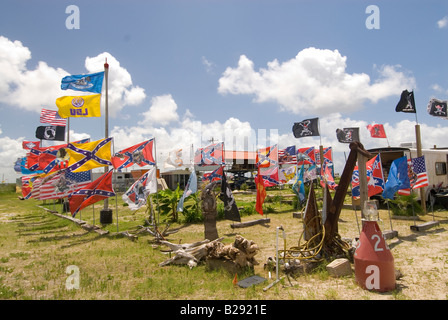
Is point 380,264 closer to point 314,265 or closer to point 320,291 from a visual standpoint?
point 320,291

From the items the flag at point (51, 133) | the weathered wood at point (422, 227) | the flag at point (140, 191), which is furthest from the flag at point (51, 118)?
the weathered wood at point (422, 227)

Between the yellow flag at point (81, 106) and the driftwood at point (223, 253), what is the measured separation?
9325mm

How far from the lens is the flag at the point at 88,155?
11.5 m

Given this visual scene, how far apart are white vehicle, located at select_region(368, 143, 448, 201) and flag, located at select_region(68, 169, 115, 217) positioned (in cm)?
1388

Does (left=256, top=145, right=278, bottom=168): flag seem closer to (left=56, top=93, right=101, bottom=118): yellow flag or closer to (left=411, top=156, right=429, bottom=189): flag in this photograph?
(left=411, top=156, right=429, bottom=189): flag

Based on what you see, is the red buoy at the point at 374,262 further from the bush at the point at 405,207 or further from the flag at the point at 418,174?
the bush at the point at 405,207

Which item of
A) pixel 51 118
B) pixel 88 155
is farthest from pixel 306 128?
pixel 51 118

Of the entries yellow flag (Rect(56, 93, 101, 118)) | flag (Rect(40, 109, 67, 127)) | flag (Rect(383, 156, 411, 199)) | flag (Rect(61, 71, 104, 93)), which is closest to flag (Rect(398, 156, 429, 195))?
flag (Rect(383, 156, 411, 199))

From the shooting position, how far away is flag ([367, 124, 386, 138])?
59.2 ft

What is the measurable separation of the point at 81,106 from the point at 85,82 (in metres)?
1.38

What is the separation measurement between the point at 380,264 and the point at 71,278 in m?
6.42

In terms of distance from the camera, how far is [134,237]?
33.7 feet

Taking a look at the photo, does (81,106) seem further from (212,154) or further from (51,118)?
(51,118)
